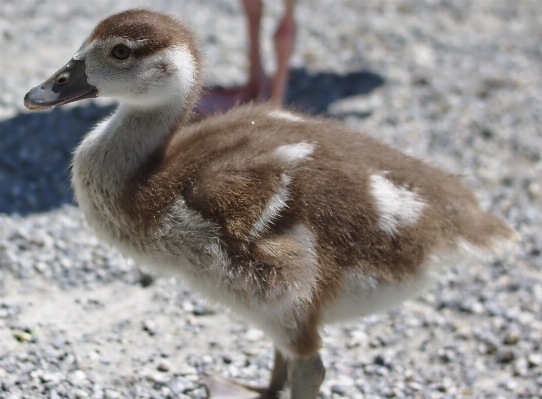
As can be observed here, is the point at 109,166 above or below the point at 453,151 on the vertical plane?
above

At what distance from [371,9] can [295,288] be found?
5121 mm

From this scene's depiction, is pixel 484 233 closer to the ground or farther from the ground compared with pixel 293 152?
closer to the ground

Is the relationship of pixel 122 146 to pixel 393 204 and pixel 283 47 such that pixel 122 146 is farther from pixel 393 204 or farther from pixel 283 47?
pixel 283 47

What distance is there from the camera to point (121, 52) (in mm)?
2598

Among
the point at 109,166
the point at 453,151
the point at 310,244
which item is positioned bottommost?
the point at 453,151

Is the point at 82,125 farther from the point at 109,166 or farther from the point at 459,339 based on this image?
the point at 459,339

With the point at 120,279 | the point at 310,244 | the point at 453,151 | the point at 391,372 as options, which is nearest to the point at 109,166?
the point at 310,244

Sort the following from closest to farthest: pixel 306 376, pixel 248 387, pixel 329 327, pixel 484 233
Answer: pixel 306 376 < pixel 484 233 < pixel 248 387 < pixel 329 327

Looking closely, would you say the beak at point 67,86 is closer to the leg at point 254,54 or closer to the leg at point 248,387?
the leg at point 248,387

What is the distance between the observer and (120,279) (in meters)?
3.67

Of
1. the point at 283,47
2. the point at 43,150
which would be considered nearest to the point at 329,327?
the point at 43,150

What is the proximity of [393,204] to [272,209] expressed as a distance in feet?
1.40

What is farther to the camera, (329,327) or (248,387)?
(329,327)

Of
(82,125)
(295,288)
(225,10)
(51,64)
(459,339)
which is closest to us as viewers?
(295,288)
